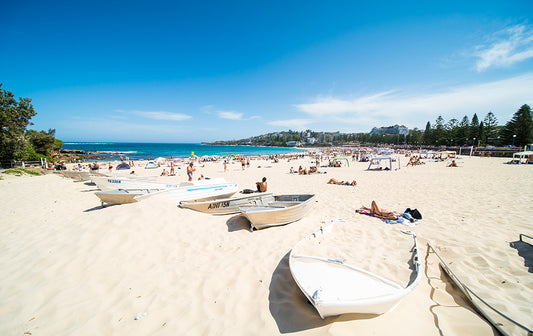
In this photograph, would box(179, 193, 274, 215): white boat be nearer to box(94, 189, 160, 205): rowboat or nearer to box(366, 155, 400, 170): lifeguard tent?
box(94, 189, 160, 205): rowboat

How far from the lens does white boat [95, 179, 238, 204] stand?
728cm

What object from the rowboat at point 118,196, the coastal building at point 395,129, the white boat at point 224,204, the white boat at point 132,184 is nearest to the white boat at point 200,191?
the white boat at point 132,184

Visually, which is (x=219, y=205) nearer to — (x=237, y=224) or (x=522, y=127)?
(x=237, y=224)

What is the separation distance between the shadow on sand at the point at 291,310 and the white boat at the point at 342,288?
0.67ft

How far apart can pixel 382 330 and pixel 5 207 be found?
13769 mm

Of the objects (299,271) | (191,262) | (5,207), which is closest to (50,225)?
(5,207)

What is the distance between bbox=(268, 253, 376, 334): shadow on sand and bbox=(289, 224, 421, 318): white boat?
0.67ft

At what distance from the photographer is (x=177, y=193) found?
306 inches

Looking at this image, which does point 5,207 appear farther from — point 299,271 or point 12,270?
point 299,271

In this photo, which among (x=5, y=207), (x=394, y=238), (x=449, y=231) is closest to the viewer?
(x=394, y=238)

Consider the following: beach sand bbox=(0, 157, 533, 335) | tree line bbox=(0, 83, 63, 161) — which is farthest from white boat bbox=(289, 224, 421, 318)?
tree line bbox=(0, 83, 63, 161)

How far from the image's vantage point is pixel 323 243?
4887mm

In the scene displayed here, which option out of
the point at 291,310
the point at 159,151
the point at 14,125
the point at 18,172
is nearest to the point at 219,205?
the point at 291,310

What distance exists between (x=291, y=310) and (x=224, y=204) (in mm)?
4531
